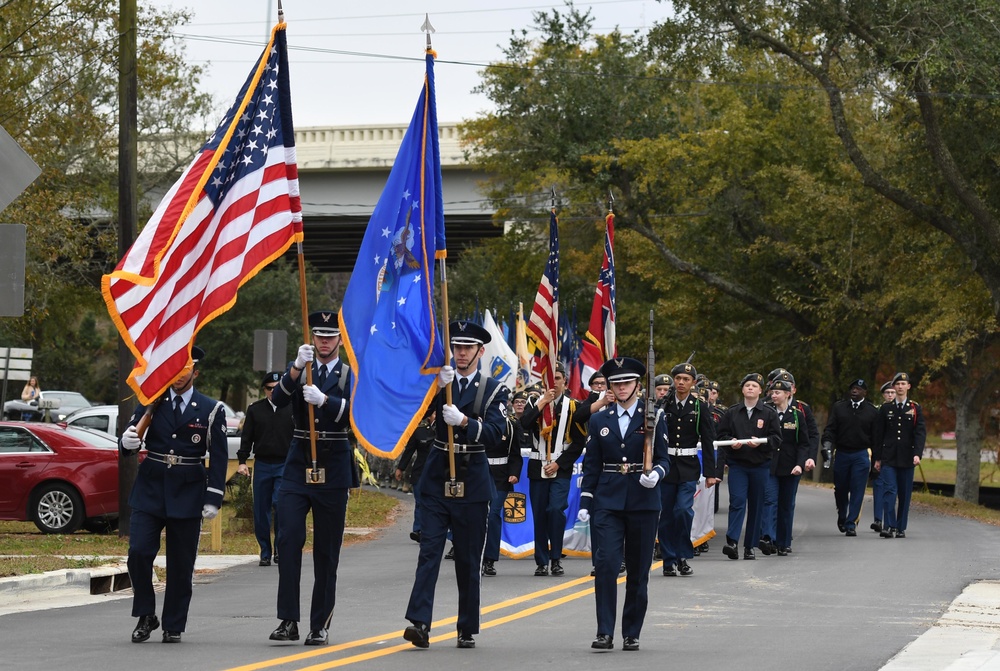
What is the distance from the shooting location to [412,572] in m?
16.1

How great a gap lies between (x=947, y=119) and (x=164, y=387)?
2121cm

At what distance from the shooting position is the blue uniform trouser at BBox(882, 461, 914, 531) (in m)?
20.8

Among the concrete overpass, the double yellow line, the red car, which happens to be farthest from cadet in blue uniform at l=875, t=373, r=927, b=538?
the concrete overpass

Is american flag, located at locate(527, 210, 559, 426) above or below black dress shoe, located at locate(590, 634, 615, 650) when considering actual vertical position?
above

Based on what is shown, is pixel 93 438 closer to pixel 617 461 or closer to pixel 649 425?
pixel 617 461

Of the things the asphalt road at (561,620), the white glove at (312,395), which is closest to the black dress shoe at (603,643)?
the asphalt road at (561,620)

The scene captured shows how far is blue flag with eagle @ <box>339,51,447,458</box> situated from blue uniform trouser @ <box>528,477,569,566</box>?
536cm

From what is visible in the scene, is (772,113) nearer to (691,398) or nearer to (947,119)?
(947,119)

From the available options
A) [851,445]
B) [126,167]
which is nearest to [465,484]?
[126,167]

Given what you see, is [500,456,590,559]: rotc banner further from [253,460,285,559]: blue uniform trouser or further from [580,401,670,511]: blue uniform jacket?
[580,401,670,511]: blue uniform jacket

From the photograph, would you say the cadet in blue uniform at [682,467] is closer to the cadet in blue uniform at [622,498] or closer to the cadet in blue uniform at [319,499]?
the cadet in blue uniform at [622,498]

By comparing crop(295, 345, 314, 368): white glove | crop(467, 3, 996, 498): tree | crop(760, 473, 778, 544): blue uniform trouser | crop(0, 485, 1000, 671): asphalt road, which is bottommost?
crop(0, 485, 1000, 671): asphalt road

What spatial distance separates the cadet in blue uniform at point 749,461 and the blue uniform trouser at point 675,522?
1.36 meters

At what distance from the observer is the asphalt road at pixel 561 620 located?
9867 mm
